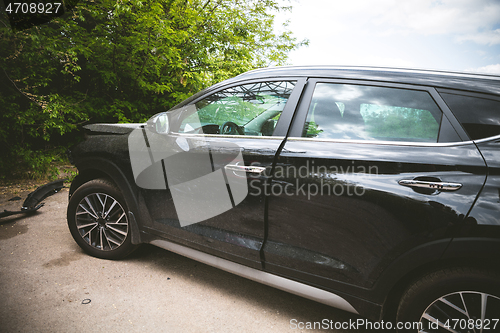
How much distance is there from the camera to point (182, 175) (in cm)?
224

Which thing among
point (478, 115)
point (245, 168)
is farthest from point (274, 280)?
point (478, 115)

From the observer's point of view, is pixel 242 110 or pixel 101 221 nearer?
pixel 242 110

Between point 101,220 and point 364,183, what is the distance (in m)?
2.38

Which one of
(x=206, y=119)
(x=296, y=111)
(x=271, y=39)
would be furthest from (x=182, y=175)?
(x=271, y=39)

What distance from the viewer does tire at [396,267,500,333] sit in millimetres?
1385

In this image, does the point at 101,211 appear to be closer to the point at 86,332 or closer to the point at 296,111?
the point at 86,332

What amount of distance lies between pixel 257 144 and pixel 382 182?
2.71ft

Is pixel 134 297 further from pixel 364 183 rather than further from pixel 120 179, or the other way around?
pixel 364 183

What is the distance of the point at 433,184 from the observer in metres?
1.44

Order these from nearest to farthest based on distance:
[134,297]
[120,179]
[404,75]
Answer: [404,75] < [134,297] < [120,179]

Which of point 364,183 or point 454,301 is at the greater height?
point 364,183

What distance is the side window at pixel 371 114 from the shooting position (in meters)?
1.59

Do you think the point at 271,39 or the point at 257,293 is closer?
the point at 257,293

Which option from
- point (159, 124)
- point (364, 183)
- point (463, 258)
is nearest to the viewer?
point (463, 258)
